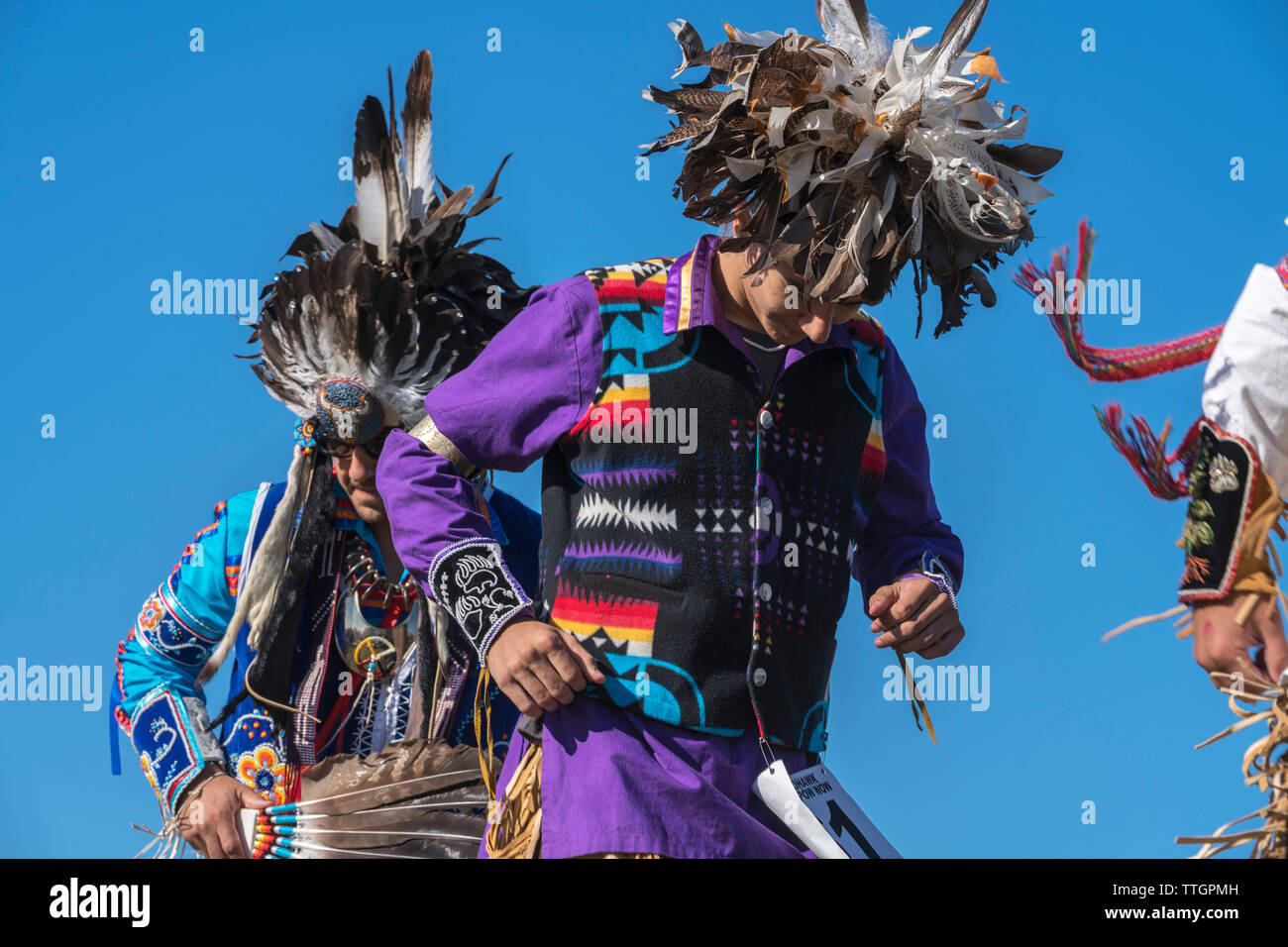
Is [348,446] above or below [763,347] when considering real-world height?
below

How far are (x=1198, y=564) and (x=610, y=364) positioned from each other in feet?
3.98

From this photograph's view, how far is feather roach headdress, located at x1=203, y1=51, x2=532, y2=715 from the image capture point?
4973 millimetres

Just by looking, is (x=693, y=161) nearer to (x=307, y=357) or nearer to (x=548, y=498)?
(x=548, y=498)

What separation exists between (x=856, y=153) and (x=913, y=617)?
92 cm

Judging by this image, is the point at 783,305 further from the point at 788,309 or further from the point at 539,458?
the point at 539,458

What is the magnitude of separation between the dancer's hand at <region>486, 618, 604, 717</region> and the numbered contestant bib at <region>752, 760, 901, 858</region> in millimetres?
392

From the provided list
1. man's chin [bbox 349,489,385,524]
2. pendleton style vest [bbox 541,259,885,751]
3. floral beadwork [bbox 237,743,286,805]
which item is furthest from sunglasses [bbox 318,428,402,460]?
pendleton style vest [bbox 541,259,885,751]

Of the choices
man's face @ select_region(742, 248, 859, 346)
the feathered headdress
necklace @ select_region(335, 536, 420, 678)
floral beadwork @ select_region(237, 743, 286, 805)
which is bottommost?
floral beadwork @ select_region(237, 743, 286, 805)

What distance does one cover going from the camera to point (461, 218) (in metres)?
5.30

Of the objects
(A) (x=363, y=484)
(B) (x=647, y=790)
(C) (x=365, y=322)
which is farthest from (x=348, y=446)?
(B) (x=647, y=790)

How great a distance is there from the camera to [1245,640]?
129 inches

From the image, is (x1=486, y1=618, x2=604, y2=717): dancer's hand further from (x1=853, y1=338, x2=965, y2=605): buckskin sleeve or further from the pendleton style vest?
(x1=853, y1=338, x2=965, y2=605): buckskin sleeve

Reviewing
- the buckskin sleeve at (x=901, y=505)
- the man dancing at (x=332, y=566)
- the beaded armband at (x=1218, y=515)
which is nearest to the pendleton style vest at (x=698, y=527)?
the buckskin sleeve at (x=901, y=505)
